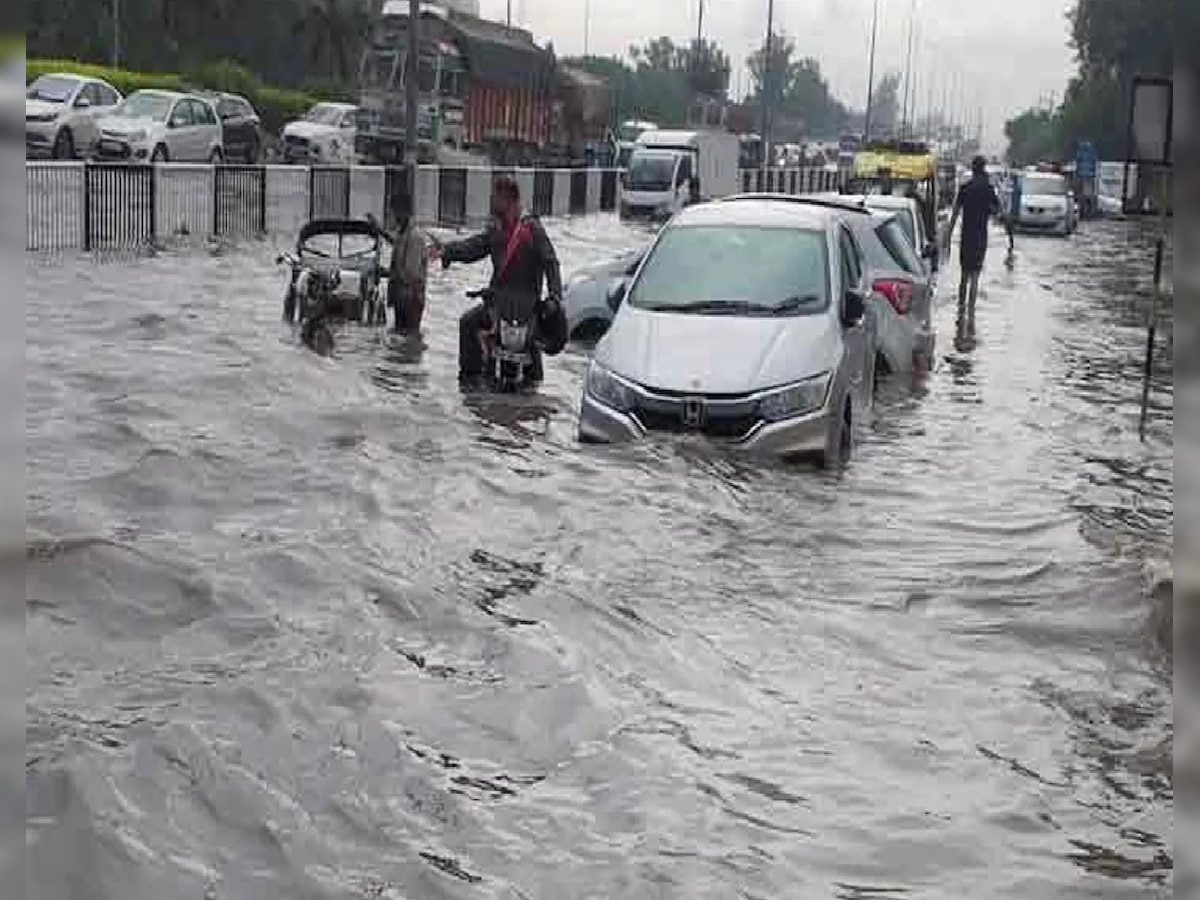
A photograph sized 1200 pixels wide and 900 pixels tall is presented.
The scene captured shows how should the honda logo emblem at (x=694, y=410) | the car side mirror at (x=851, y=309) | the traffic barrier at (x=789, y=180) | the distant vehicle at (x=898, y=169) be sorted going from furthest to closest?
the traffic barrier at (x=789, y=180) < the distant vehicle at (x=898, y=169) < the car side mirror at (x=851, y=309) < the honda logo emblem at (x=694, y=410)

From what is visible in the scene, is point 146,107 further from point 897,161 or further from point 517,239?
point 517,239

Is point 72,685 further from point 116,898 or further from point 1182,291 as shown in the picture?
point 1182,291

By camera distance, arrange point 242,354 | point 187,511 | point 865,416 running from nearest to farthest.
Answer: point 187,511 < point 865,416 < point 242,354

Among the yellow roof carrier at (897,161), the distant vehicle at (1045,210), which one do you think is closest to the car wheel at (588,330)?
the yellow roof carrier at (897,161)

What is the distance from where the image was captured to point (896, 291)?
16.1 meters

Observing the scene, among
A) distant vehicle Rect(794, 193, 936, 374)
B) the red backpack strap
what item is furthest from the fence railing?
distant vehicle Rect(794, 193, 936, 374)

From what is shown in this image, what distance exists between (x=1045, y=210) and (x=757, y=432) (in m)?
39.0

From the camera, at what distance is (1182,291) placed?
3.73 metres

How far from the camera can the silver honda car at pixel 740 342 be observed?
1095 centimetres

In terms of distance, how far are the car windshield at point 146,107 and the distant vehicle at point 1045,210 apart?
77.9 feet

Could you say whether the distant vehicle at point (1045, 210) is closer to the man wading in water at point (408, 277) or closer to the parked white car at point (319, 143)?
the parked white car at point (319, 143)

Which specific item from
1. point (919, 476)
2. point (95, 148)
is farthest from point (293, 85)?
point (919, 476)

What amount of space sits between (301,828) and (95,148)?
28170 mm

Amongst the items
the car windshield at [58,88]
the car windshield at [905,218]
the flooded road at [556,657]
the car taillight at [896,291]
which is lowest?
the flooded road at [556,657]
